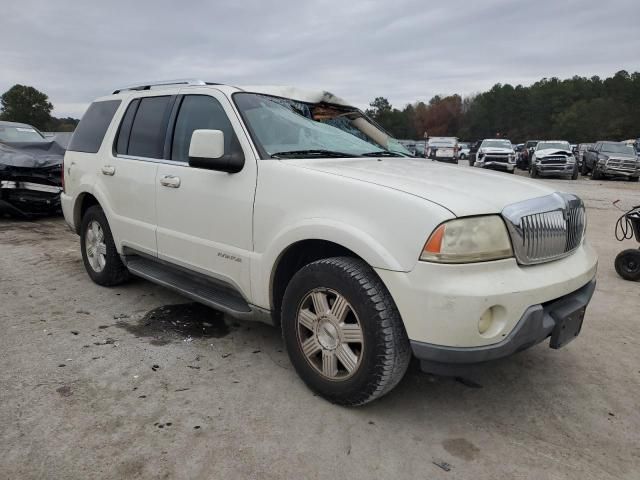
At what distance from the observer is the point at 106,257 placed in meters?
4.75

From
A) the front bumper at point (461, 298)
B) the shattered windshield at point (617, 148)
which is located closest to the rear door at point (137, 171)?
the front bumper at point (461, 298)

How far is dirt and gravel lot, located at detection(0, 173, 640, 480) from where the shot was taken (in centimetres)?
234

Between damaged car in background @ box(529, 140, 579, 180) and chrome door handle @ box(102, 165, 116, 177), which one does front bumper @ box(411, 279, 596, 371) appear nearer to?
chrome door handle @ box(102, 165, 116, 177)

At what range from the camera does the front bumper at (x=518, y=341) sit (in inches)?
91.9

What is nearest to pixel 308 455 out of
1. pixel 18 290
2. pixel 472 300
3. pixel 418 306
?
pixel 418 306

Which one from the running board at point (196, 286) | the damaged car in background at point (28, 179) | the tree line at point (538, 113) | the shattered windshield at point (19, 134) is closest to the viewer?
the running board at point (196, 286)

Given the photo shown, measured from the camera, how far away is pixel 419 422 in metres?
2.71

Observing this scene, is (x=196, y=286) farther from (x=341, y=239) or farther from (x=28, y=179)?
(x=28, y=179)

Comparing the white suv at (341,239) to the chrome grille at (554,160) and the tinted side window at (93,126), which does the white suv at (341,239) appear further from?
the chrome grille at (554,160)

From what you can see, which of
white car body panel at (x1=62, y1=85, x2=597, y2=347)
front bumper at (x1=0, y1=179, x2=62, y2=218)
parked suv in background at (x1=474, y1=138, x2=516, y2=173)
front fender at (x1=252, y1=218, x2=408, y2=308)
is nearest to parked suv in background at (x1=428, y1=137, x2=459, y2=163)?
parked suv in background at (x1=474, y1=138, x2=516, y2=173)

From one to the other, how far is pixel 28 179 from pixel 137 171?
575 cm

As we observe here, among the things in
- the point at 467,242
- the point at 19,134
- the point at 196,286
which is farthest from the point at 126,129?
the point at 19,134

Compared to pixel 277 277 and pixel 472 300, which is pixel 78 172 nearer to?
pixel 277 277

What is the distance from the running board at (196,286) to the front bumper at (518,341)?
1231 millimetres
